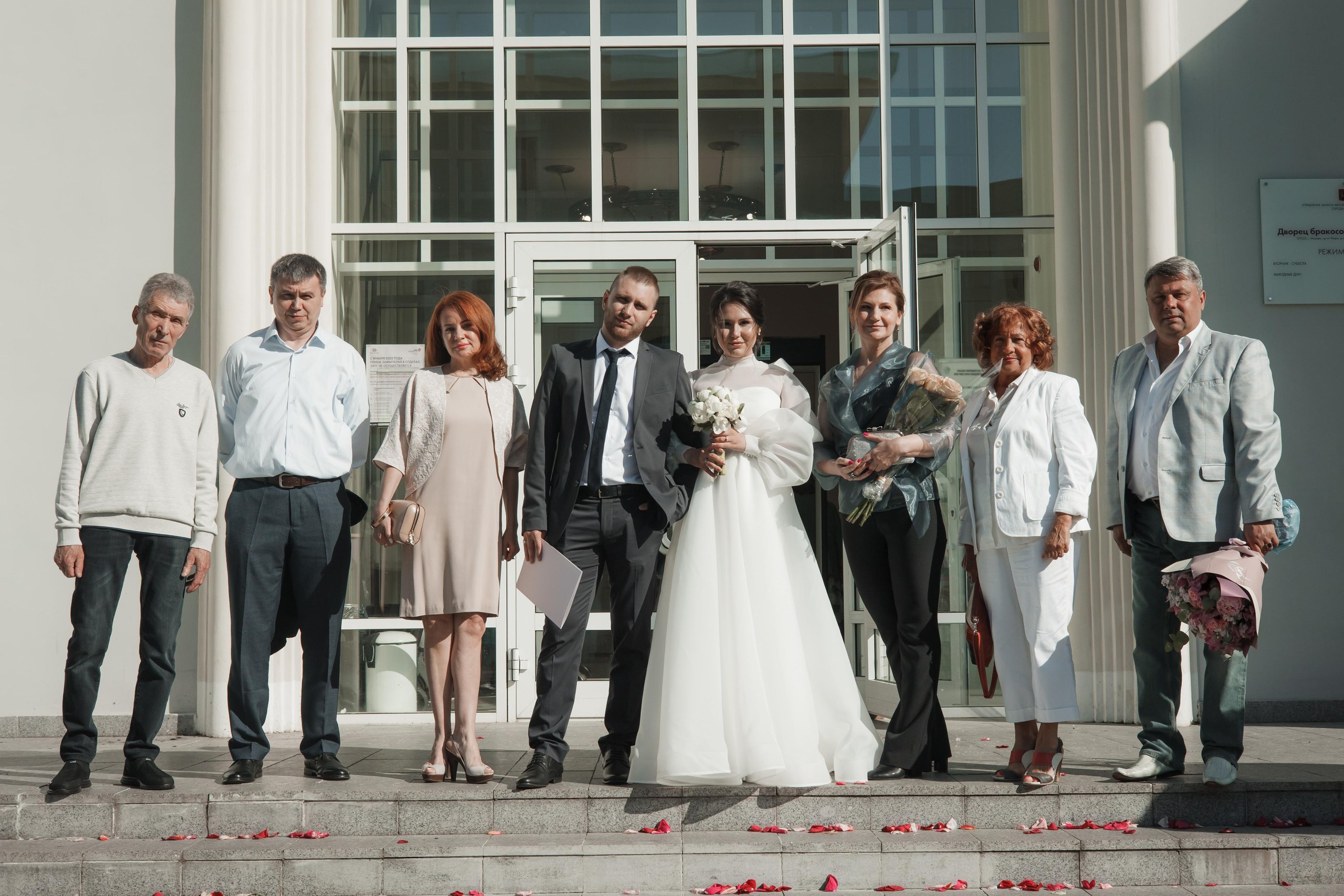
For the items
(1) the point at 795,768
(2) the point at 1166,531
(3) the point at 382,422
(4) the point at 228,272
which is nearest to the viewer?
(1) the point at 795,768

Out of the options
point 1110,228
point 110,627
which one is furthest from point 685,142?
point 110,627

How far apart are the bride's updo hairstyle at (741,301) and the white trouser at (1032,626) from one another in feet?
4.14

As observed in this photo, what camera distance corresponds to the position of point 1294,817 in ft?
13.7

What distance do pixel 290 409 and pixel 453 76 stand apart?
112 inches

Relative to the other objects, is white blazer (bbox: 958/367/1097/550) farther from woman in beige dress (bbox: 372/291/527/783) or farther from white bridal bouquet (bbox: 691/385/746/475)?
woman in beige dress (bbox: 372/291/527/783)

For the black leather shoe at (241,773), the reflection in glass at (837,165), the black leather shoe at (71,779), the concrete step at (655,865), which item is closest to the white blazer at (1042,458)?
the concrete step at (655,865)

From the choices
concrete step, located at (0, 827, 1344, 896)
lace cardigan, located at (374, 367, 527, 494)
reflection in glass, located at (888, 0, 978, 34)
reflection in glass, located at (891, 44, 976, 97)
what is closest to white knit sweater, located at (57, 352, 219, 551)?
lace cardigan, located at (374, 367, 527, 494)

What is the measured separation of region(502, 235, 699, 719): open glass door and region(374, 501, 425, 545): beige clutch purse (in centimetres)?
198

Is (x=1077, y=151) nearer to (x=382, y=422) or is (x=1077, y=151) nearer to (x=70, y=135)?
(x=382, y=422)

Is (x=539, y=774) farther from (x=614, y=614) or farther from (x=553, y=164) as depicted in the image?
(x=553, y=164)

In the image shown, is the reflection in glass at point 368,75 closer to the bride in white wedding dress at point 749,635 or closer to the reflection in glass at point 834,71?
the reflection in glass at point 834,71

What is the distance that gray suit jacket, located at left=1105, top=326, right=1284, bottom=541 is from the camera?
4148 millimetres

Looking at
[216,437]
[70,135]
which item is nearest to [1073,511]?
[216,437]

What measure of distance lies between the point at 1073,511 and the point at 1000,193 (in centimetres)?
289
